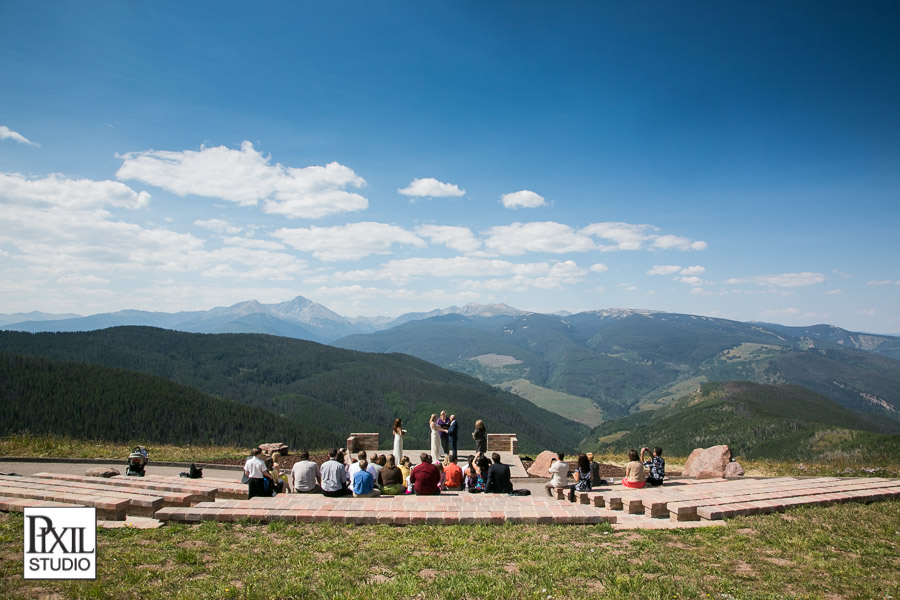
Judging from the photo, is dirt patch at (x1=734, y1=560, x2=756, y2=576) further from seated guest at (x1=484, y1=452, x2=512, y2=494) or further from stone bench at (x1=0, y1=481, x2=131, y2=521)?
stone bench at (x1=0, y1=481, x2=131, y2=521)

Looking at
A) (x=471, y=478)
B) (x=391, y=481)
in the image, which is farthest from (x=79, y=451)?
(x=471, y=478)

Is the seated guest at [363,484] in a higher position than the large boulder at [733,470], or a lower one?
higher

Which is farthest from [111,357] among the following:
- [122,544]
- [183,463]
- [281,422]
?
[122,544]

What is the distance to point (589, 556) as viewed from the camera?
8.09 m

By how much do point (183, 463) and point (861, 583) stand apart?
2289cm

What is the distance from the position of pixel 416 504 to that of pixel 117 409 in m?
105

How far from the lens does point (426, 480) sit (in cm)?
1347

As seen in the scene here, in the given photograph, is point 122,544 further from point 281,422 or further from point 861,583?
point 281,422

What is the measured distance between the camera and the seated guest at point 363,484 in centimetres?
1294

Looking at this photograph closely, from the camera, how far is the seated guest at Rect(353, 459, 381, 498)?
12.9 metres

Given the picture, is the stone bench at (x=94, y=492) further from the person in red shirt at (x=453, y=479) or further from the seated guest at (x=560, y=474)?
the seated guest at (x=560, y=474)

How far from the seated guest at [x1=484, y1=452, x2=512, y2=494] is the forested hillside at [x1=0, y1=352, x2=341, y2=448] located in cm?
9217

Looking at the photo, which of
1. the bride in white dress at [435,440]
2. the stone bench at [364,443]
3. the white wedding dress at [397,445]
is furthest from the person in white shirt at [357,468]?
the stone bench at [364,443]

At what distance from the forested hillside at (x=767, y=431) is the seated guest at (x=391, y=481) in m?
65.6
